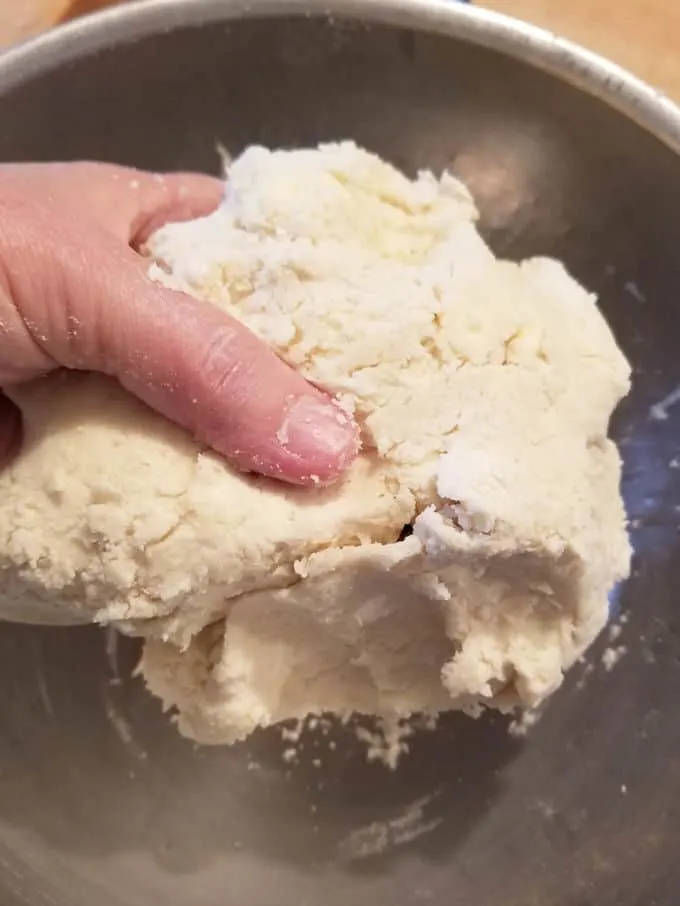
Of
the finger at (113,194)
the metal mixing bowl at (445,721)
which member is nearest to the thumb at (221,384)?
the finger at (113,194)

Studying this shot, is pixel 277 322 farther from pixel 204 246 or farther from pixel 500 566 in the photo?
pixel 500 566

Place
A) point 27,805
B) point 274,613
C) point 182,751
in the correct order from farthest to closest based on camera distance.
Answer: point 182,751 → point 27,805 → point 274,613

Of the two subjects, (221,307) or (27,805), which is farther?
(27,805)

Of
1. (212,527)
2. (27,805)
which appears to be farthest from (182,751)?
(212,527)

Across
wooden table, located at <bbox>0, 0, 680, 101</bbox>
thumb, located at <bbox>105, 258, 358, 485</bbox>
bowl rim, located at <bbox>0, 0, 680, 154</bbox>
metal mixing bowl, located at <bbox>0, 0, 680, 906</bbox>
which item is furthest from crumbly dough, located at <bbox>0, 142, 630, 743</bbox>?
wooden table, located at <bbox>0, 0, 680, 101</bbox>

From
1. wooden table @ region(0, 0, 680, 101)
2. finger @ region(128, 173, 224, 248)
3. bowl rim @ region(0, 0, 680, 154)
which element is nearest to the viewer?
finger @ region(128, 173, 224, 248)

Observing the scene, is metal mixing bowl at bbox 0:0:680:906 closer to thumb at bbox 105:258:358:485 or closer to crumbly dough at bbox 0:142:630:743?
crumbly dough at bbox 0:142:630:743

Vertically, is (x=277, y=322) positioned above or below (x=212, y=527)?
above
